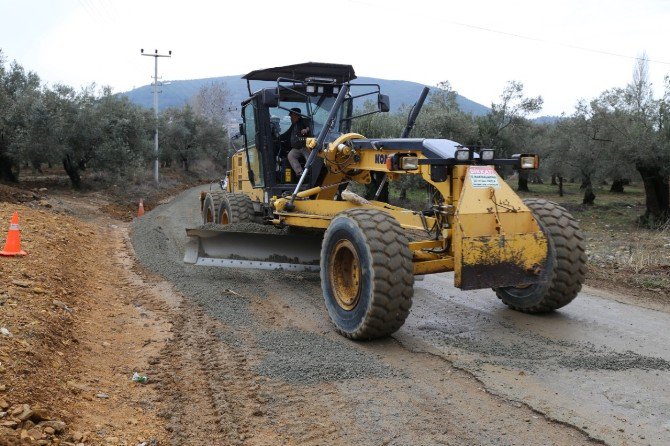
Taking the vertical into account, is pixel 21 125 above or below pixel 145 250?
above

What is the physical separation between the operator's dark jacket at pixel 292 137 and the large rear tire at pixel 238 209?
43.1 inches

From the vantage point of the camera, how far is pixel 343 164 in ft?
24.3

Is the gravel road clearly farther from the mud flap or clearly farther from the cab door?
the cab door

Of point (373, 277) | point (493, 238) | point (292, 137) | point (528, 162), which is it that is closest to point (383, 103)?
point (292, 137)

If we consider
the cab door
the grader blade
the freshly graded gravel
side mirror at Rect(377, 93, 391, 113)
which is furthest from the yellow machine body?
the cab door

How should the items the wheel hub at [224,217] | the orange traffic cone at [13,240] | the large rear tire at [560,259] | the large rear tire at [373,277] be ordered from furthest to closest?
the wheel hub at [224,217] → the orange traffic cone at [13,240] → the large rear tire at [560,259] → the large rear tire at [373,277]

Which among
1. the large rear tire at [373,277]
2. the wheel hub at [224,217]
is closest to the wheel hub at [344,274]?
the large rear tire at [373,277]

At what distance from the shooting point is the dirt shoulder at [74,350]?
3.61m

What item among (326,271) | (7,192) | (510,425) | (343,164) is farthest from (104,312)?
(7,192)

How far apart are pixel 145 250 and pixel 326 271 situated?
5.68 meters

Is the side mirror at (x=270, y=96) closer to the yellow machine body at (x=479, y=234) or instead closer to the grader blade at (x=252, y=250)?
the grader blade at (x=252, y=250)

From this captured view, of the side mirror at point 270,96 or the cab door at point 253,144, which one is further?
the cab door at point 253,144

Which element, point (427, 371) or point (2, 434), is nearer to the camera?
point (2, 434)

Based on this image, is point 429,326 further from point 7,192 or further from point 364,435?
point 7,192
